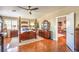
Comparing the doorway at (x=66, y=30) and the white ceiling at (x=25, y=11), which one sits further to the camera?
the doorway at (x=66, y=30)

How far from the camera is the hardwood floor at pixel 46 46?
2.32 metres

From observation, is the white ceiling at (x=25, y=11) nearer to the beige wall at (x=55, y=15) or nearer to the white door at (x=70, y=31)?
the beige wall at (x=55, y=15)

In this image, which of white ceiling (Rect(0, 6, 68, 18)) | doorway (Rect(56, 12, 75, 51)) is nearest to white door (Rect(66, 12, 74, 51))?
doorway (Rect(56, 12, 75, 51))

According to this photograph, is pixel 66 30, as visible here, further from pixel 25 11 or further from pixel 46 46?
pixel 25 11

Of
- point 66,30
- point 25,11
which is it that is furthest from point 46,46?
point 25,11

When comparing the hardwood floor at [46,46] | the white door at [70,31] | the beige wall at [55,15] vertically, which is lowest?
the hardwood floor at [46,46]

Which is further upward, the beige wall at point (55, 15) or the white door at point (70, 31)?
the beige wall at point (55, 15)

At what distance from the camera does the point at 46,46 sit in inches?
92.9

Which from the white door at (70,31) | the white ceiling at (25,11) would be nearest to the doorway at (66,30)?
the white door at (70,31)

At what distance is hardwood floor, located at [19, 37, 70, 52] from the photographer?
7.63 feet
